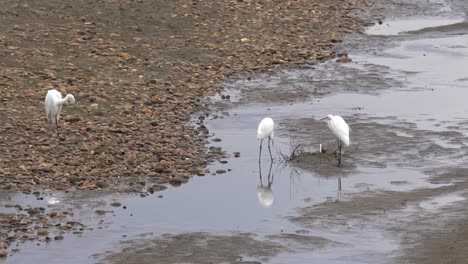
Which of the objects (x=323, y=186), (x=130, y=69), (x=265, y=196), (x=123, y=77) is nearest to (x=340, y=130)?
(x=323, y=186)

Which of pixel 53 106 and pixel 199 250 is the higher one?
pixel 53 106

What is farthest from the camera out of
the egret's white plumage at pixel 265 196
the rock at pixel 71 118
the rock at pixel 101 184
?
the rock at pixel 71 118

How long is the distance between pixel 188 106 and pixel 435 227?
6988mm

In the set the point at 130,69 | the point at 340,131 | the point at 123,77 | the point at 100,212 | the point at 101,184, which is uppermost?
the point at 130,69

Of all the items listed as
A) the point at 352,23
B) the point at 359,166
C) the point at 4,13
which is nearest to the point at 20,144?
the point at 359,166

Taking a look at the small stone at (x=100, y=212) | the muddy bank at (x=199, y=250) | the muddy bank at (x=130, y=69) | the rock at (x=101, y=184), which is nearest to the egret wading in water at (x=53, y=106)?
the muddy bank at (x=130, y=69)

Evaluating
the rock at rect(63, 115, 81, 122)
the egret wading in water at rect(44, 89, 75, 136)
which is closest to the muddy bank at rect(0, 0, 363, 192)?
the rock at rect(63, 115, 81, 122)

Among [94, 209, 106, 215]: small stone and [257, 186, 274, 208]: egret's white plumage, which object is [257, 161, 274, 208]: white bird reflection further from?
[94, 209, 106, 215]: small stone

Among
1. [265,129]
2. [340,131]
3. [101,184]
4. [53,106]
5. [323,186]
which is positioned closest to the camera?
[101,184]

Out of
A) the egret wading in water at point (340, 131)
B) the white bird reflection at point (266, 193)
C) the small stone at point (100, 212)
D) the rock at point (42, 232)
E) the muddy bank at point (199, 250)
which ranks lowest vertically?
the muddy bank at point (199, 250)

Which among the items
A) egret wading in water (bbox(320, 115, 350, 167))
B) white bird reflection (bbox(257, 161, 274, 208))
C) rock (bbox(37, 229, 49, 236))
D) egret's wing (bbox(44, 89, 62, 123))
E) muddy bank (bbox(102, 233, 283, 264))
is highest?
egret's wing (bbox(44, 89, 62, 123))

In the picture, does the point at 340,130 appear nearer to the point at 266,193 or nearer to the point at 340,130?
the point at 340,130

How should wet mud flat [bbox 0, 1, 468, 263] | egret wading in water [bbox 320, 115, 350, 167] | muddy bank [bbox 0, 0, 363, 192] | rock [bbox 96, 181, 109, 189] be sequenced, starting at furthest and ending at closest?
egret wading in water [bbox 320, 115, 350, 167] → muddy bank [bbox 0, 0, 363, 192] → rock [bbox 96, 181, 109, 189] → wet mud flat [bbox 0, 1, 468, 263]

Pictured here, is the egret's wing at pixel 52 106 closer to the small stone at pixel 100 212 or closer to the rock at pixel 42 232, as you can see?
the small stone at pixel 100 212
